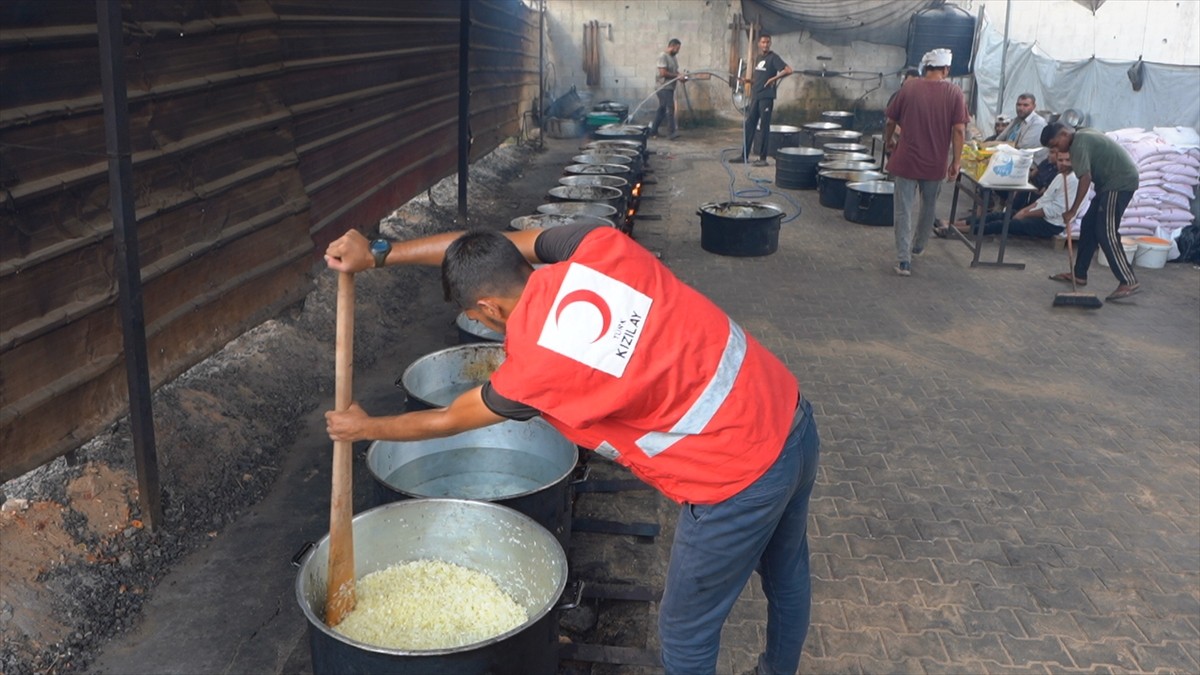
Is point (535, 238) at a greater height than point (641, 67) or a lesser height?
lesser

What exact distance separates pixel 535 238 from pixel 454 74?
7.57 meters

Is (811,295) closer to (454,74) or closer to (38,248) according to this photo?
(454,74)

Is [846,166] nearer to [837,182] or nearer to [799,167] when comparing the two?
[799,167]

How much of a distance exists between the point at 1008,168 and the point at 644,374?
8.57 meters

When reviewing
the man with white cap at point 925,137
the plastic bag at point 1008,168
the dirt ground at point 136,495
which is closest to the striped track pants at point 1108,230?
the plastic bag at point 1008,168

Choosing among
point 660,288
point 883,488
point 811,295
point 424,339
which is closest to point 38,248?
point 660,288

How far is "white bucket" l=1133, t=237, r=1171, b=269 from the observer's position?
33.4 ft

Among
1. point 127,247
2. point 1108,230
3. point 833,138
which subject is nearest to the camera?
point 127,247

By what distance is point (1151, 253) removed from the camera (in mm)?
10227

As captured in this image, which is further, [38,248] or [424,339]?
[424,339]

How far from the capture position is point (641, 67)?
22719 mm

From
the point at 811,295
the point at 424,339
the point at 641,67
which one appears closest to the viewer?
the point at 424,339

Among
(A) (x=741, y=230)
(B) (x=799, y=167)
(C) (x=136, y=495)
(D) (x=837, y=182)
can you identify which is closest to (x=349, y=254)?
(C) (x=136, y=495)

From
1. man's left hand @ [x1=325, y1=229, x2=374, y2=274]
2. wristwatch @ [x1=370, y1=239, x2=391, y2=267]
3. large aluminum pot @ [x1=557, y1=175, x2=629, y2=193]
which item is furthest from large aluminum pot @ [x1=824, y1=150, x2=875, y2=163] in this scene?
man's left hand @ [x1=325, y1=229, x2=374, y2=274]
